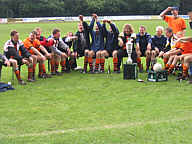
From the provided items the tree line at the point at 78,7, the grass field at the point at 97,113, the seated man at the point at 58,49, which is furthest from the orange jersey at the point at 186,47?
the tree line at the point at 78,7

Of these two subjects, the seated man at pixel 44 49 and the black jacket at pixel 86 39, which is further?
the black jacket at pixel 86 39

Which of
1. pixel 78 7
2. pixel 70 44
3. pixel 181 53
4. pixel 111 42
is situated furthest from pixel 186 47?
pixel 78 7

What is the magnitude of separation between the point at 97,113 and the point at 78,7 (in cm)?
5958

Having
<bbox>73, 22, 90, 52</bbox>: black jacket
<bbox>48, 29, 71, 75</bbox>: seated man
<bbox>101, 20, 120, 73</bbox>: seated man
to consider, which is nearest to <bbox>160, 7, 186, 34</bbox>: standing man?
<bbox>101, 20, 120, 73</bbox>: seated man

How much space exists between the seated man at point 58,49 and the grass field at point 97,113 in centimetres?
132

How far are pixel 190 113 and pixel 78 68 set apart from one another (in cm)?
568

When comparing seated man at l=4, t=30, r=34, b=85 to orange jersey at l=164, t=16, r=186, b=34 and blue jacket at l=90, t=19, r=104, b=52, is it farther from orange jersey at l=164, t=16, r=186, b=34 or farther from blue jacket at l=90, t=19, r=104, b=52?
orange jersey at l=164, t=16, r=186, b=34

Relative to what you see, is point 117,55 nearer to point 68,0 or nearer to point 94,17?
point 94,17

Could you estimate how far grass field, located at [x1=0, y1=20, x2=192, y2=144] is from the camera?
5367 mm

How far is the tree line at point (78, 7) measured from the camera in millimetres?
63469

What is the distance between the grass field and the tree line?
183ft

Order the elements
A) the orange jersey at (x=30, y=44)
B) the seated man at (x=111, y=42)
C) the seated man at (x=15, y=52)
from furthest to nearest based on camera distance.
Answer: the seated man at (x=111, y=42)
the orange jersey at (x=30, y=44)
the seated man at (x=15, y=52)

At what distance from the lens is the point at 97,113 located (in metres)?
6.59

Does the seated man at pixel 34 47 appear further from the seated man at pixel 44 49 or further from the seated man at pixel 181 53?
the seated man at pixel 181 53
